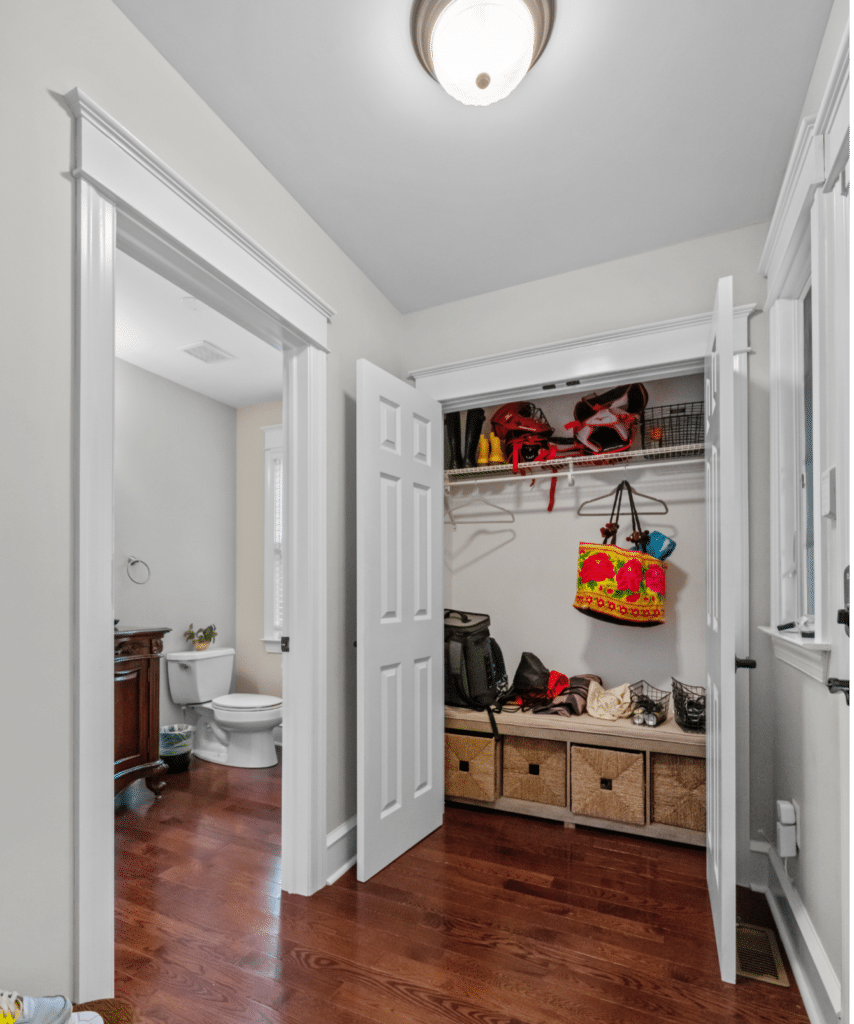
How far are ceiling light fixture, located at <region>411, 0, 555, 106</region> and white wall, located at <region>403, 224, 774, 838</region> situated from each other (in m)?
1.24

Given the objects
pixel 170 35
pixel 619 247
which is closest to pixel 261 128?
pixel 170 35

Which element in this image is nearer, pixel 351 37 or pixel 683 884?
pixel 351 37

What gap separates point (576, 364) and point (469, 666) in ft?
5.01

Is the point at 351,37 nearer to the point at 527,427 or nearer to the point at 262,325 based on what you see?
the point at 262,325

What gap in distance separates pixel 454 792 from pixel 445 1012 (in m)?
1.35

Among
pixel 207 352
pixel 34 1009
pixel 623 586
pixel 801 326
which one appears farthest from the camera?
pixel 207 352

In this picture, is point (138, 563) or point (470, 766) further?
point (138, 563)

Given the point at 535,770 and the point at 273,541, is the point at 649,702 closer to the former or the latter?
the point at 535,770

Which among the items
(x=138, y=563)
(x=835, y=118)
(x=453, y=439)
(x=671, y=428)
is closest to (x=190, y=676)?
(x=138, y=563)

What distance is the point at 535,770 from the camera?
2.83 m

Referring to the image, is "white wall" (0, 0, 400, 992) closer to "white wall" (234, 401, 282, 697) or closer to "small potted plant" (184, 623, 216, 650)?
"small potted plant" (184, 623, 216, 650)

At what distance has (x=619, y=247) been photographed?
2.65m

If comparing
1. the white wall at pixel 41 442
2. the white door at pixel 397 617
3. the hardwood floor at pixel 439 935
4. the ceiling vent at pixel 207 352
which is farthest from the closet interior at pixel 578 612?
the white wall at pixel 41 442

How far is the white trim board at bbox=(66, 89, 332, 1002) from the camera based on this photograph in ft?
4.42
